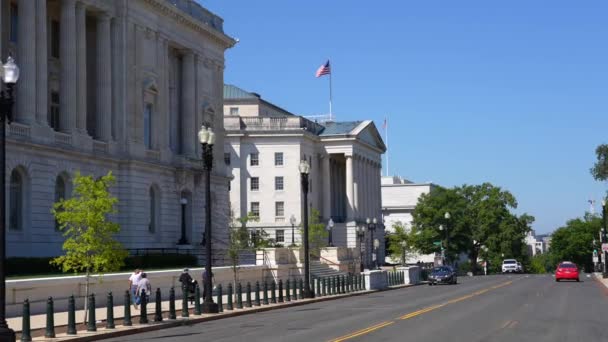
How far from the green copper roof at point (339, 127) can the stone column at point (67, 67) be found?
72.7 metres

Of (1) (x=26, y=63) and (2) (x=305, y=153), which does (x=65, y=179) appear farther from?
(2) (x=305, y=153)

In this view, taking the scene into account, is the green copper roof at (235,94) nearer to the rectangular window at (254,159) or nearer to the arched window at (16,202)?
the rectangular window at (254,159)

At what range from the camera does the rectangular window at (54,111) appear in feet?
197

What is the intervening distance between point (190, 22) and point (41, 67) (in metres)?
20.5

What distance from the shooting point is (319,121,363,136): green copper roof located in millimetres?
132075

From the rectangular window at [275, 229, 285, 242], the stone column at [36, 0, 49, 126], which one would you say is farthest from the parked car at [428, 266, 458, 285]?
the rectangular window at [275, 229, 285, 242]

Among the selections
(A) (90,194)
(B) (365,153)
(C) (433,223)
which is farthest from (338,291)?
(C) (433,223)

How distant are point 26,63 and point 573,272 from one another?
46.1m

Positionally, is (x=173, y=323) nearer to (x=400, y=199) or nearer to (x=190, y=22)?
(x=190, y=22)

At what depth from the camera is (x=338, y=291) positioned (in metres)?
57.7

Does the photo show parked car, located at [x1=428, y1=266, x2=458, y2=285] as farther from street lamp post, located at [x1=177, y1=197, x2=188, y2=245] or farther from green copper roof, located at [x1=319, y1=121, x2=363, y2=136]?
green copper roof, located at [x1=319, y1=121, x2=363, y2=136]

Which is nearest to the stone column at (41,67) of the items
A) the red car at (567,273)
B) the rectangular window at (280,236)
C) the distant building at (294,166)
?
the red car at (567,273)

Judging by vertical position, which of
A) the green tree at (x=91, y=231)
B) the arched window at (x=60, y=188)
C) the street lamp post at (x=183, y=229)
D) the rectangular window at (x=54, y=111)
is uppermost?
the rectangular window at (x=54, y=111)

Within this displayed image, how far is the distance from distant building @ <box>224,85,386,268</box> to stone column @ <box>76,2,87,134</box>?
4779cm
